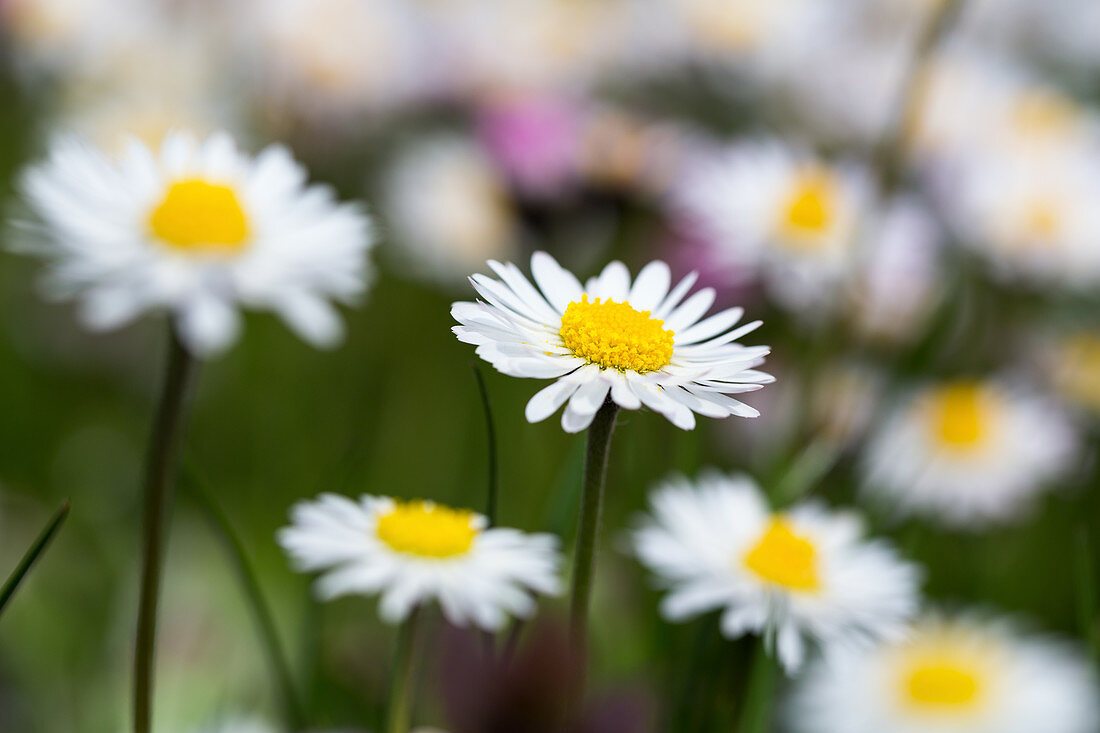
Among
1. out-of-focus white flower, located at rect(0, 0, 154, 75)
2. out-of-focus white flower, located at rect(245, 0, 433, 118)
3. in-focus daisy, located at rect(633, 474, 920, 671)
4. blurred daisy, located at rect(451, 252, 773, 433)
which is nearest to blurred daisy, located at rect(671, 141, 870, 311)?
in-focus daisy, located at rect(633, 474, 920, 671)

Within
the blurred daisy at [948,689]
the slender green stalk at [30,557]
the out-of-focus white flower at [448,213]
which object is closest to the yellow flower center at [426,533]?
the slender green stalk at [30,557]

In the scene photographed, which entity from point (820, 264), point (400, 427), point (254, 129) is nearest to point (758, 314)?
point (820, 264)

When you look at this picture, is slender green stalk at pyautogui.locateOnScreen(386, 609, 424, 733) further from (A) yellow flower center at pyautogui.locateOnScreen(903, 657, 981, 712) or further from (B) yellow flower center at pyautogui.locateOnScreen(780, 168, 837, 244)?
(B) yellow flower center at pyautogui.locateOnScreen(780, 168, 837, 244)

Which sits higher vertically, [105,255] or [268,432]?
[268,432]

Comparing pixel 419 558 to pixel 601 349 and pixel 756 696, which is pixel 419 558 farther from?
pixel 756 696

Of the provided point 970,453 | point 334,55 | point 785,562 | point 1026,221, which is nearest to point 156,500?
point 785,562

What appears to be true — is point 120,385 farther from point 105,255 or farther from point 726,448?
point 105,255

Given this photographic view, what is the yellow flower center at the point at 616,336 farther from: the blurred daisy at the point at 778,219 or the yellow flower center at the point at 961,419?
the yellow flower center at the point at 961,419
